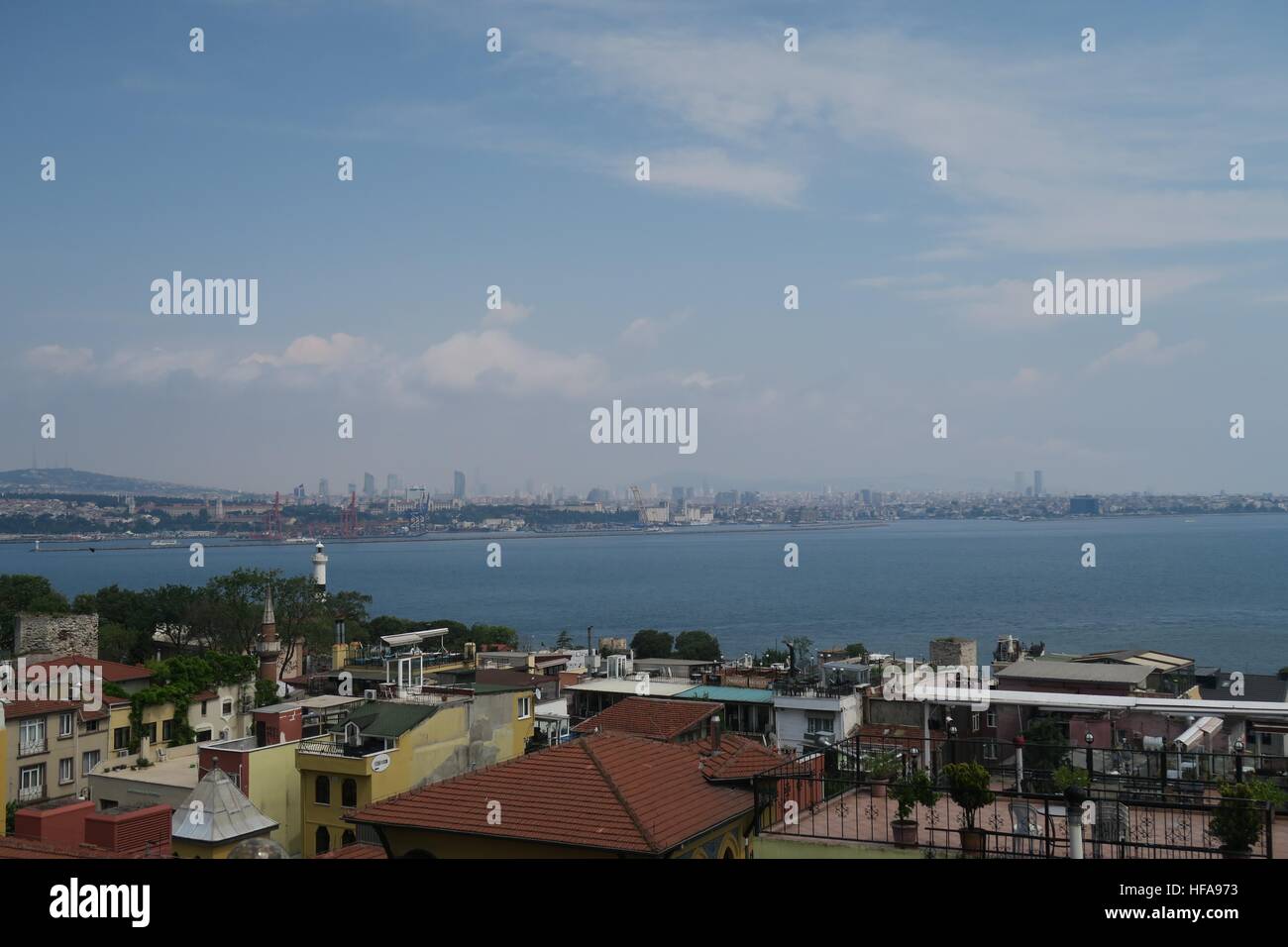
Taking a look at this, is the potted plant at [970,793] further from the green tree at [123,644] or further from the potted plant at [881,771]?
the green tree at [123,644]

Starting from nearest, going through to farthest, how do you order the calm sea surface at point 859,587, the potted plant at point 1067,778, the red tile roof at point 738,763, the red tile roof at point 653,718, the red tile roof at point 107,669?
the potted plant at point 1067,778 < the red tile roof at point 738,763 < the red tile roof at point 653,718 < the red tile roof at point 107,669 < the calm sea surface at point 859,587

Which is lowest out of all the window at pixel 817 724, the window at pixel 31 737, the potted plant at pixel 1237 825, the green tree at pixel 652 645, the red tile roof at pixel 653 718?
the green tree at pixel 652 645

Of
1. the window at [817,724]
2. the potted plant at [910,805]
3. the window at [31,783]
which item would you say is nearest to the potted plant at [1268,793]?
the potted plant at [910,805]

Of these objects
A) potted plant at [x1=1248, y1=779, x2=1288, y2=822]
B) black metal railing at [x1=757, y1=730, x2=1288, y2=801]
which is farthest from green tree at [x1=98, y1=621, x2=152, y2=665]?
potted plant at [x1=1248, y1=779, x2=1288, y2=822]

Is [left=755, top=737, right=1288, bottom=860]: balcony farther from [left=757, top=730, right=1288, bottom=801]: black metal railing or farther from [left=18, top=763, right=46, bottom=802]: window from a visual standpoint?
[left=18, top=763, right=46, bottom=802]: window
